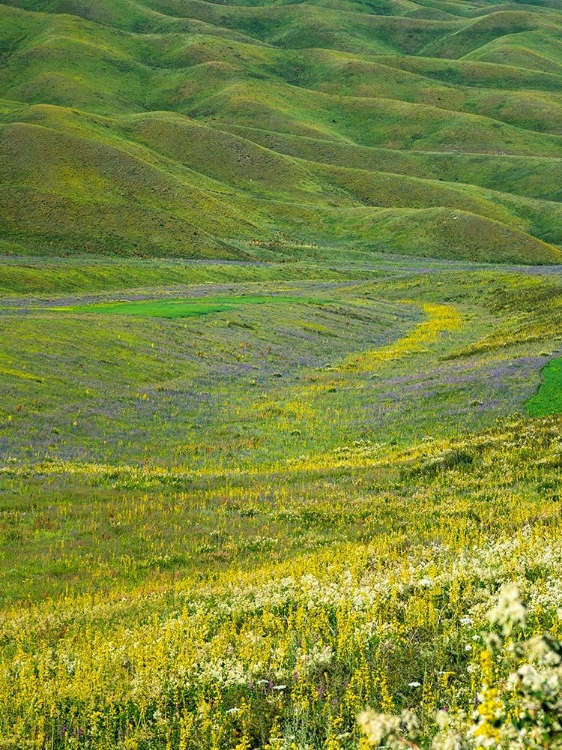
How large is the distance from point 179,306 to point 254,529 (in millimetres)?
51723

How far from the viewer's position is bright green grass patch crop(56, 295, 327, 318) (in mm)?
Result: 61709

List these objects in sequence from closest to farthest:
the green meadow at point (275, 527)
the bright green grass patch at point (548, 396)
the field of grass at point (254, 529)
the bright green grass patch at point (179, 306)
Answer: the green meadow at point (275, 527)
the field of grass at point (254, 529)
the bright green grass patch at point (548, 396)
the bright green grass patch at point (179, 306)

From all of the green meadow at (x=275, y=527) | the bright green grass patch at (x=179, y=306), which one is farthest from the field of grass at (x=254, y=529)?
the bright green grass patch at (x=179, y=306)

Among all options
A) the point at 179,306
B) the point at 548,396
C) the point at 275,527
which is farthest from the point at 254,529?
the point at 179,306

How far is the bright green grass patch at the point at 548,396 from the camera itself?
96.9ft

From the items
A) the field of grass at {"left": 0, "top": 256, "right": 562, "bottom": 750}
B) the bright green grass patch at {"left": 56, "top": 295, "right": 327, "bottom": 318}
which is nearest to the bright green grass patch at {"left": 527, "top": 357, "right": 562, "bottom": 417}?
the field of grass at {"left": 0, "top": 256, "right": 562, "bottom": 750}

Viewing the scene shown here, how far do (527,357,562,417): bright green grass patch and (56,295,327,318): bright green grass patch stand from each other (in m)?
33.9

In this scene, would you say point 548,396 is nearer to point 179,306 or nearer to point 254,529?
Answer: point 254,529

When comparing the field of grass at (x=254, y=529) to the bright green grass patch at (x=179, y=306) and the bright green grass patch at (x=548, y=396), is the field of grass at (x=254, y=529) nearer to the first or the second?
the bright green grass patch at (x=548, y=396)

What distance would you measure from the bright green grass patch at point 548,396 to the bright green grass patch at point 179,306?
1333 inches

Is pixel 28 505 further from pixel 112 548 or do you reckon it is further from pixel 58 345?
pixel 58 345

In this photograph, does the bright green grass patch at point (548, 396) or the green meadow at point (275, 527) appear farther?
the bright green grass patch at point (548, 396)

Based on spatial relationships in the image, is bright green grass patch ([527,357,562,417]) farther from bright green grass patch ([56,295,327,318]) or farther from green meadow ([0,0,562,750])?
bright green grass patch ([56,295,327,318])

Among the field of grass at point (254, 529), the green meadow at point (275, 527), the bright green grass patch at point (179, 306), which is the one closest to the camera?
the green meadow at point (275, 527)
